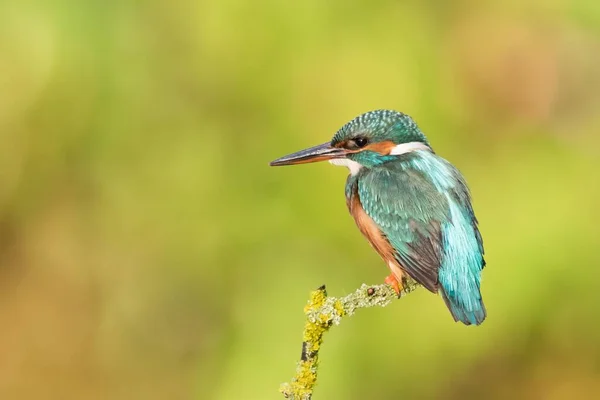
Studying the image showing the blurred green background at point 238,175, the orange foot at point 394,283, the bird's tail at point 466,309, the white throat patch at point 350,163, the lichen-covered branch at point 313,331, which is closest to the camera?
the lichen-covered branch at point 313,331

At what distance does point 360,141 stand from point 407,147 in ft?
0.30

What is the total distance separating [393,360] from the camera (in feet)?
8.47

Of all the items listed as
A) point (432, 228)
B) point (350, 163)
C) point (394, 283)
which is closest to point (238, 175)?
point (350, 163)

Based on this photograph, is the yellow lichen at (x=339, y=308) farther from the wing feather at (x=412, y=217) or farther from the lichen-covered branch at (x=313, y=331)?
the wing feather at (x=412, y=217)

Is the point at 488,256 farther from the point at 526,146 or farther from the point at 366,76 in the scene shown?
the point at 366,76

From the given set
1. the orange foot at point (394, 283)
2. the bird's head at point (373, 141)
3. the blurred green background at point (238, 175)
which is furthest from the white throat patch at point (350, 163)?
the blurred green background at point (238, 175)

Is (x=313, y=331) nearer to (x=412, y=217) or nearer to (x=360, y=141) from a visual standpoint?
(x=412, y=217)

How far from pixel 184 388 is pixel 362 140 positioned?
135 cm

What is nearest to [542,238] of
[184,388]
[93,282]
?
[184,388]

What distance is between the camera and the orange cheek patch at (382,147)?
5.55 ft

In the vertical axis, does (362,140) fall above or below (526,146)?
below

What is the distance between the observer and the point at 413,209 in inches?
61.4

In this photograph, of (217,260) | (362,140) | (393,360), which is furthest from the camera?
(217,260)

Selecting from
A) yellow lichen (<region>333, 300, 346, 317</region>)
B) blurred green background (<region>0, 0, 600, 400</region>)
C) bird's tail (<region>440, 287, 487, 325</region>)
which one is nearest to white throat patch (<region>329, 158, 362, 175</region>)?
bird's tail (<region>440, 287, 487, 325</region>)
